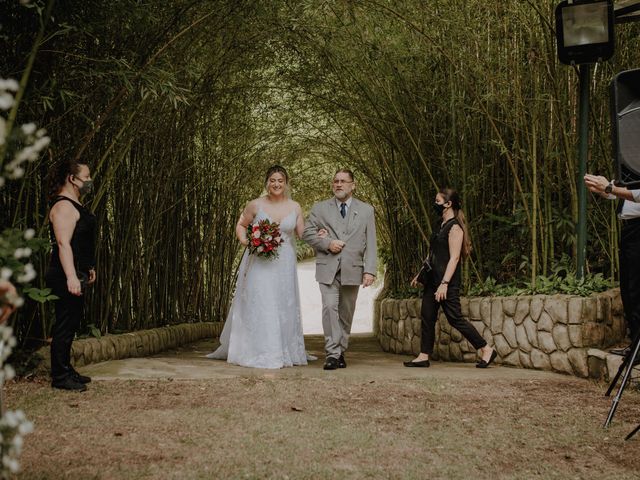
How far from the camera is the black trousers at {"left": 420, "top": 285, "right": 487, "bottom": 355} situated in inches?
193

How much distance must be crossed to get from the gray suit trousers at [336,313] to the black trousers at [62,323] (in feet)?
5.45

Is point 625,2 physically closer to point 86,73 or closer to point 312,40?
point 312,40

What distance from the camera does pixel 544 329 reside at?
471 cm

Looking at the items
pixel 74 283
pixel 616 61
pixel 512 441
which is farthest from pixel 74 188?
pixel 616 61

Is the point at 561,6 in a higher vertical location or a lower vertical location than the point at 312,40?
lower

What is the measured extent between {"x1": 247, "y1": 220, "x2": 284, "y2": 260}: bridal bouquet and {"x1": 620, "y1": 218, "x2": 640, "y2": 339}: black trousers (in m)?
2.24

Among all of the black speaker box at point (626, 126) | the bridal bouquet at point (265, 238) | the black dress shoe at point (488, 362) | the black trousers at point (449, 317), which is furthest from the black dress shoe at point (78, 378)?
the black speaker box at point (626, 126)

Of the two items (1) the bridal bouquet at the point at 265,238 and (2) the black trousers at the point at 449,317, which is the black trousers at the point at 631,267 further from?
(1) the bridal bouquet at the point at 265,238

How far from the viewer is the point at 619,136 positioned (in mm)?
2547

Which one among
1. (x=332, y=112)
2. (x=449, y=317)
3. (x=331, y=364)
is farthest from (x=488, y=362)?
(x=332, y=112)

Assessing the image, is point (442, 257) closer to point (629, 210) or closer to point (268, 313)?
point (268, 313)

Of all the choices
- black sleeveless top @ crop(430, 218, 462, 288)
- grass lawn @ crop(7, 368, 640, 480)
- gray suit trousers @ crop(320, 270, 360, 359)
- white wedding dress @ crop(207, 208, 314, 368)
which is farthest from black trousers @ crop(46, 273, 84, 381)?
black sleeveless top @ crop(430, 218, 462, 288)

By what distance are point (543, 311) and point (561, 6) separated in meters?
1.88

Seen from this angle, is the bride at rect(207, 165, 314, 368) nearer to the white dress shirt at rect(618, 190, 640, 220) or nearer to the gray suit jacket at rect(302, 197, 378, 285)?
the gray suit jacket at rect(302, 197, 378, 285)
